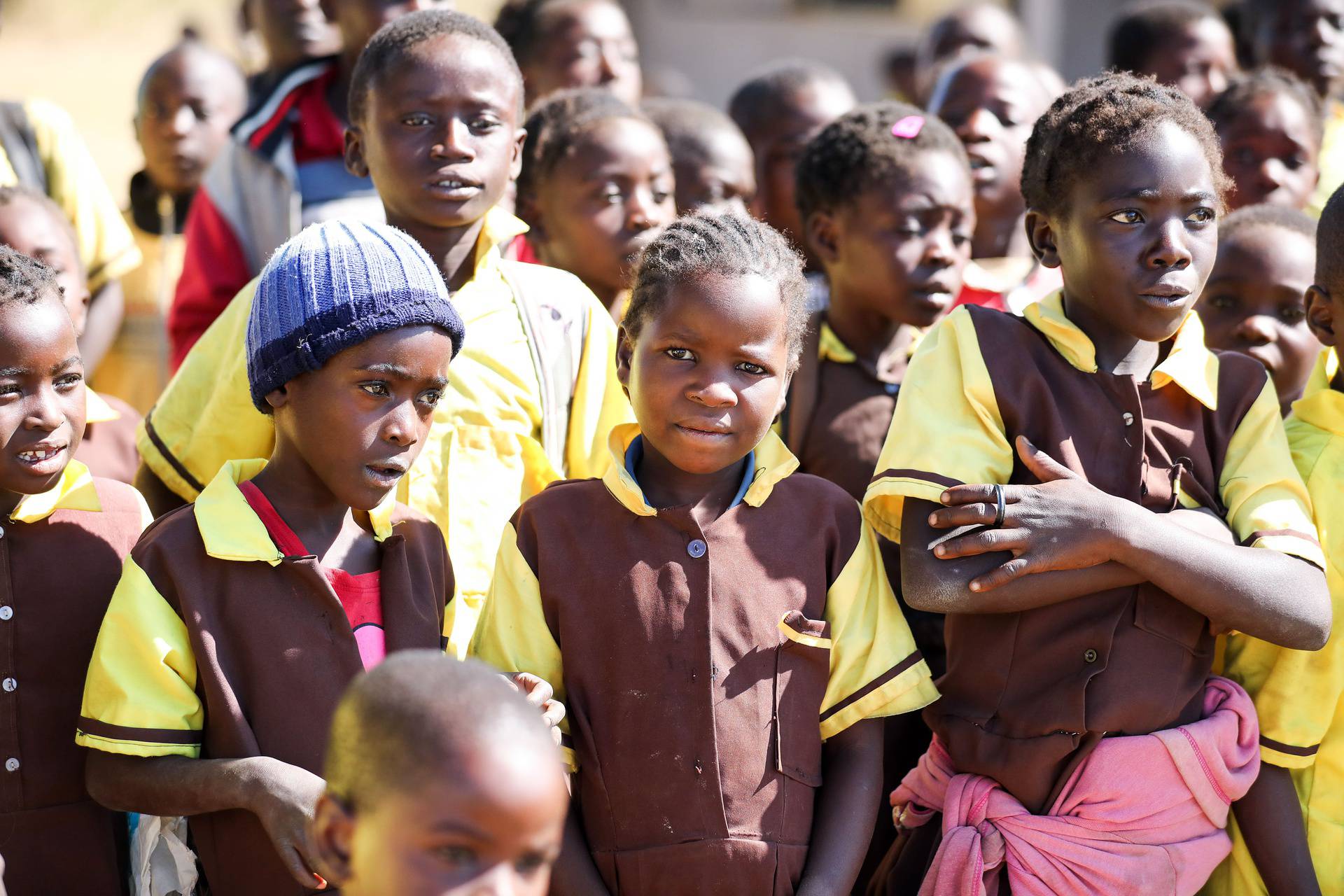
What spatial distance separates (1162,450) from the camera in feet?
8.63

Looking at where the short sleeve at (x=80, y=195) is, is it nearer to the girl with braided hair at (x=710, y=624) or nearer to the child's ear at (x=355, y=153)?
the child's ear at (x=355, y=153)

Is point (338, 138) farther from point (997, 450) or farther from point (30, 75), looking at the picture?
point (30, 75)

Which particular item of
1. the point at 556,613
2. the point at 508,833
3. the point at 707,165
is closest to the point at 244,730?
the point at 556,613

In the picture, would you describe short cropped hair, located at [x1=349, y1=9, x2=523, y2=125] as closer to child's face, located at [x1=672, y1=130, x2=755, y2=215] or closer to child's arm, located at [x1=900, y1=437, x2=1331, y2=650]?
child's face, located at [x1=672, y1=130, x2=755, y2=215]

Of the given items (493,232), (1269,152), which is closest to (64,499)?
(493,232)

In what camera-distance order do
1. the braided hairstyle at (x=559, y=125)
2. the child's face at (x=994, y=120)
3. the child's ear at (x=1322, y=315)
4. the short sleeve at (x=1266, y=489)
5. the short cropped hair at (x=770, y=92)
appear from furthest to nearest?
1. the short cropped hair at (x=770, y=92)
2. the child's face at (x=994, y=120)
3. the braided hairstyle at (x=559, y=125)
4. the child's ear at (x=1322, y=315)
5. the short sleeve at (x=1266, y=489)

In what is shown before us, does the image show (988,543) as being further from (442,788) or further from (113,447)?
(113,447)

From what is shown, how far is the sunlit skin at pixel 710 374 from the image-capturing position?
248cm

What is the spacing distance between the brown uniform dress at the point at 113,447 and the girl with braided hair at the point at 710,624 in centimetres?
133

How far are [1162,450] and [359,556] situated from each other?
4.70 feet

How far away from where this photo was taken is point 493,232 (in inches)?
125

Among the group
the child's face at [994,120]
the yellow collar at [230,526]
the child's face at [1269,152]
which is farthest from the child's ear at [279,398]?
the child's face at [1269,152]

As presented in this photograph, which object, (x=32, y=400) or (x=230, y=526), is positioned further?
(x=32, y=400)

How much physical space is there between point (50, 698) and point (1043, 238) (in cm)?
198
